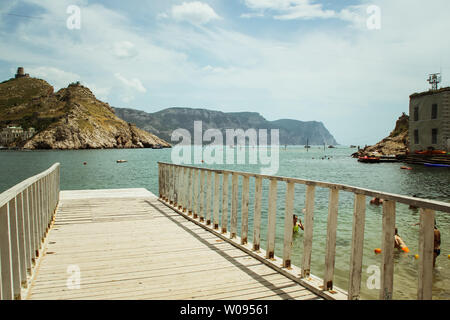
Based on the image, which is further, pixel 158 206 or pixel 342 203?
pixel 342 203

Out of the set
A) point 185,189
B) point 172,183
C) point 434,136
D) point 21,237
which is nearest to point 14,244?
point 21,237

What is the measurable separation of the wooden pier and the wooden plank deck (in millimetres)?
12

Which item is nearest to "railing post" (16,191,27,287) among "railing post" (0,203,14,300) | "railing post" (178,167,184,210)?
"railing post" (0,203,14,300)

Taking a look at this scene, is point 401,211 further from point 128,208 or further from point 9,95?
point 9,95

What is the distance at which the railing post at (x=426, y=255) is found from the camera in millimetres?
2324

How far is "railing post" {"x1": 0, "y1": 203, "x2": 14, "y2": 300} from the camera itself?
8.56 feet

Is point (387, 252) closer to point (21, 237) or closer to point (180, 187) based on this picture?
point (21, 237)

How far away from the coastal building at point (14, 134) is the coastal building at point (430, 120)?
157m

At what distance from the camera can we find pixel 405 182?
3959 cm

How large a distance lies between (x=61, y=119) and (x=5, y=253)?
177023 mm

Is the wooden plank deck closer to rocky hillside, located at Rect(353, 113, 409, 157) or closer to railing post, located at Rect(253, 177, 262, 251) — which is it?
railing post, located at Rect(253, 177, 262, 251)

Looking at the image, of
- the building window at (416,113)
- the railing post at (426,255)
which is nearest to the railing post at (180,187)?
the railing post at (426,255)
